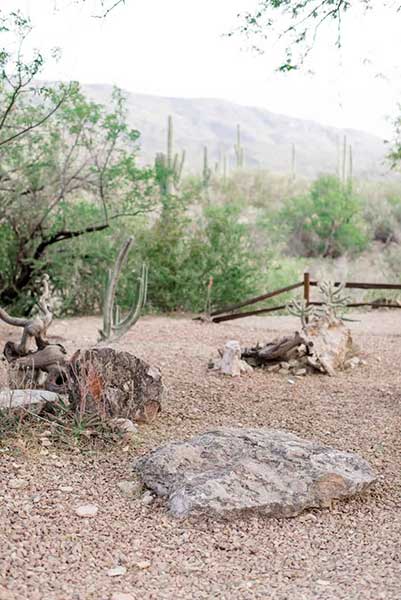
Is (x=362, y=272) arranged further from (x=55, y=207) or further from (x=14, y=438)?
(x=14, y=438)

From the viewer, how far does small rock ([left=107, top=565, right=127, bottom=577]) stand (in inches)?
125

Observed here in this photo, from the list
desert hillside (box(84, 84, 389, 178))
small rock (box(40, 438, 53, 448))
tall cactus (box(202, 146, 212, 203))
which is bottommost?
small rock (box(40, 438, 53, 448))

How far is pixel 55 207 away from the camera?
36.6ft

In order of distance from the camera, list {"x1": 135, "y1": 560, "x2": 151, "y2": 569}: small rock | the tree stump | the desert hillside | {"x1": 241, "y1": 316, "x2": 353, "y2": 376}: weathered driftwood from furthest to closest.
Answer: the desert hillside
{"x1": 241, "y1": 316, "x2": 353, "y2": 376}: weathered driftwood
the tree stump
{"x1": 135, "y1": 560, "x2": 151, "y2": 569}: small rock

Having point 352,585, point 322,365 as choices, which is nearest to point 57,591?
point 352,585

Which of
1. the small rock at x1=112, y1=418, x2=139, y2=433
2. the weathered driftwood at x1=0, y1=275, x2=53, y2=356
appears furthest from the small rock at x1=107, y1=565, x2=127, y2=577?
the weathered driftwood at x1=0, y1=275, x2=53, y2=356

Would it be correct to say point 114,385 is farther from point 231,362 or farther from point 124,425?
point 231,362

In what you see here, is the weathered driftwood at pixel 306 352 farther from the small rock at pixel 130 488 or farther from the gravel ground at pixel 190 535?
the small rock at pixel 130 488

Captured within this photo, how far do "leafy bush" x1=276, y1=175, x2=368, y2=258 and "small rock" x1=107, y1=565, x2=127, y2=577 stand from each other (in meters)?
18.0

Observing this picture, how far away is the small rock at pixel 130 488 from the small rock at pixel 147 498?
49 mm

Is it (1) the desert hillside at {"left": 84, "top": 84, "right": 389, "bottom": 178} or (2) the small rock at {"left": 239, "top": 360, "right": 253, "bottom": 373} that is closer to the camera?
(2) the small rock at {"left": 239, "top": 360, "right": 253, "bottom": 373}

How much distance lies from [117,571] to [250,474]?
100 centimetres

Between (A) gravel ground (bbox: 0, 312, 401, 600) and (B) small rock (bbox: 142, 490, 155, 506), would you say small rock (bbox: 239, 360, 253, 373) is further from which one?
(B) small rock (bbox: 142, 490, 155, 506)

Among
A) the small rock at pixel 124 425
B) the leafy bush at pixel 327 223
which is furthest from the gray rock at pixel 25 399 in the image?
the leafy bush at pixel 327 223
